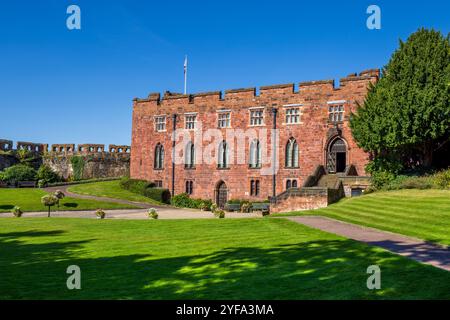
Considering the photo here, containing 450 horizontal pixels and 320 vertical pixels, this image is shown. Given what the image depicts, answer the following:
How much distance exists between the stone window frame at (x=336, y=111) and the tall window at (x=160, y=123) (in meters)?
19.1

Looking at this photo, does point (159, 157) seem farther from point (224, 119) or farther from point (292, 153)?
point (292, 153)

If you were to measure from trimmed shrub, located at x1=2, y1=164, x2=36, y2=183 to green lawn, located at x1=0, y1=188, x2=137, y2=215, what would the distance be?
1132 centimetres

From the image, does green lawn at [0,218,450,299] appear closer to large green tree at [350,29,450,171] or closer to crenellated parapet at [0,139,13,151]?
large green tree at [350,29,450,171]

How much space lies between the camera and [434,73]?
29078 mm

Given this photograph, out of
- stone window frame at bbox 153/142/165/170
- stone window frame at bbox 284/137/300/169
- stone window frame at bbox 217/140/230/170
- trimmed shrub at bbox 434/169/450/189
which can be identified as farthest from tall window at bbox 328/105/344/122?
stone window frame at bbox 153/142/165/170

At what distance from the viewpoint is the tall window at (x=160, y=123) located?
48.1m

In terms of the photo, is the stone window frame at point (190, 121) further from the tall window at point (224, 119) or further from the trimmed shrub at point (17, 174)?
the trimmed shrub at point (17, 174)

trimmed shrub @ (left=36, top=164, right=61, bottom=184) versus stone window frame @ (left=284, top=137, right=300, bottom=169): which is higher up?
stone window frame @ (left=284, top=137, right=300, bottom=169)

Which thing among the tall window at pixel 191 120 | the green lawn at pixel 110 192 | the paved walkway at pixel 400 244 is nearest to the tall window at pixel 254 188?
the tall window at pixel 191 120

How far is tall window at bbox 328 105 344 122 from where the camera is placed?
124ft

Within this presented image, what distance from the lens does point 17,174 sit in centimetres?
5053

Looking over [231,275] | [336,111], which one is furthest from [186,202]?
[231,275]
